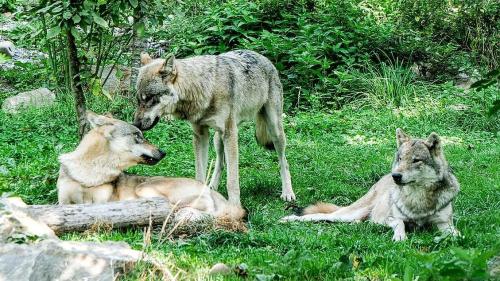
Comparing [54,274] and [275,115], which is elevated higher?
[54,274]

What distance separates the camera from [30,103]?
12.8m

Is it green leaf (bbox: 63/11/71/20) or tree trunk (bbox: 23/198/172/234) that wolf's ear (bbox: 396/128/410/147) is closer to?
tree trunk (bbox: 23/198/172/234)

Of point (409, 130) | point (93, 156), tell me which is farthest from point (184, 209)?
point (409, 130)

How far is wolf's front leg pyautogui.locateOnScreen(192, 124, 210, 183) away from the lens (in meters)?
8.39

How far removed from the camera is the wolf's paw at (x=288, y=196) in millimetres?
8570

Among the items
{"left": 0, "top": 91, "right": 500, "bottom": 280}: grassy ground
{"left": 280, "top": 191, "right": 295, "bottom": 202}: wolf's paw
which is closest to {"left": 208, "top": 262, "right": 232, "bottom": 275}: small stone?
{"left": 0, "top": 91, "right": 500, "bottom": 280}: grassy ground

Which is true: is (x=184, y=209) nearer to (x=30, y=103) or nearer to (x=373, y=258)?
(x=373, y=258)

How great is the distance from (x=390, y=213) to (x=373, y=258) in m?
1.89

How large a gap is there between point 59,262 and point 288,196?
4.85 m

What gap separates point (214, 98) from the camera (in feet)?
26.2

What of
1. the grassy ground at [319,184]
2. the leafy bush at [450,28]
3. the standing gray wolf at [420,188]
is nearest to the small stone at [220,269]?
the grassy ground at [319,184]

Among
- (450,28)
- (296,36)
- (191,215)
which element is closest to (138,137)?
(191,215)

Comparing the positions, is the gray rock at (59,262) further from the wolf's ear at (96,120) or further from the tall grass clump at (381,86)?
the tall grass clump at (381,86)

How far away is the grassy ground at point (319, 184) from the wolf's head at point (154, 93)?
1316mm
